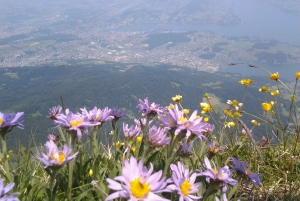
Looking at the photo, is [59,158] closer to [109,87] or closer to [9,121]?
[9,121]

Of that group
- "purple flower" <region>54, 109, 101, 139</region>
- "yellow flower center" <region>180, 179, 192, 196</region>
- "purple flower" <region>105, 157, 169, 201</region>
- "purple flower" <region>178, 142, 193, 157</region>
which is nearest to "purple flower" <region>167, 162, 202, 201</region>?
"yellow flower center" <region>180, 179, 192, 196</region>

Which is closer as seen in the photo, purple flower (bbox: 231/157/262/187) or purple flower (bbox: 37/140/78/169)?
purple flower (bbox: 37/140/78/169)

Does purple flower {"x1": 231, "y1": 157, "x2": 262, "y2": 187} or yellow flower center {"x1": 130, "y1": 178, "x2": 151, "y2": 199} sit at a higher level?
yellow flower center {"x1": 130, "y1": 178, "x2": 151, "y2": 199}

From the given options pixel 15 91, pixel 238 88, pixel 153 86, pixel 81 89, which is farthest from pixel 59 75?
pixel 238 88

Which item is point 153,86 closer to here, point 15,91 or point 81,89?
point 81,89

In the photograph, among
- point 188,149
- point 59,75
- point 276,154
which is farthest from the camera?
point 59,75

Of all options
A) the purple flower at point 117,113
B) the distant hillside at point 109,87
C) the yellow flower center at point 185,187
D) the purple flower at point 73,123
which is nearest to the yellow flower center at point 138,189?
the yellow flower center at point 185,187

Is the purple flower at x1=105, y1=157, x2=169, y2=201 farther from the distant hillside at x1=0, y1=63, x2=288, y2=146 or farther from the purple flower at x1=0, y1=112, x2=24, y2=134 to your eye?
the distant hillside at x1=0, y1=63, x2=288, y2=146
